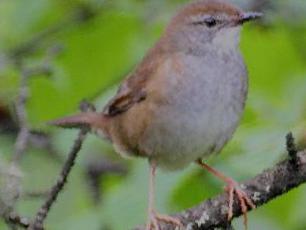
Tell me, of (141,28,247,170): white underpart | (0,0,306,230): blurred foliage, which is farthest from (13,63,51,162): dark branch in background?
(141,28,247,170): white underpart

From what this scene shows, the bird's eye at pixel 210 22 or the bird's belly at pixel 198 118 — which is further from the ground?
the bird's eye at pixel 210 22

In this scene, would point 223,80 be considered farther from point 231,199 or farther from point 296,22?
point 296,22

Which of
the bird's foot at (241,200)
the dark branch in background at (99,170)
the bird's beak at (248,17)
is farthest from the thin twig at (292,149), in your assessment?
the dark branch in background at (99,170)

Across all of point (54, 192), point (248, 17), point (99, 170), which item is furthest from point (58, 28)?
point (54, 192)

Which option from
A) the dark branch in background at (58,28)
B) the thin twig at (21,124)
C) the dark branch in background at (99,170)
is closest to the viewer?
the thin twig at (21,124)

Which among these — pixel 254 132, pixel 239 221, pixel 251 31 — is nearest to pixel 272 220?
pixel 239 221

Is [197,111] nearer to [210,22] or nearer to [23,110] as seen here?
[210,22]

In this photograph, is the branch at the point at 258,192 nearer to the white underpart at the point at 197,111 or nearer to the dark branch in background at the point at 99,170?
the white underpart at the point at 197,111
